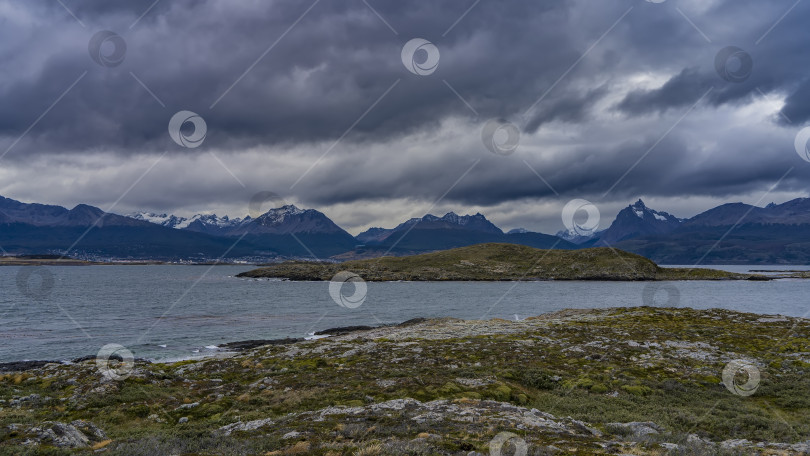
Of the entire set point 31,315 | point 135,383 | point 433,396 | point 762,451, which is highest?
point 762,451

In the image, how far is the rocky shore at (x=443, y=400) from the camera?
14430mm

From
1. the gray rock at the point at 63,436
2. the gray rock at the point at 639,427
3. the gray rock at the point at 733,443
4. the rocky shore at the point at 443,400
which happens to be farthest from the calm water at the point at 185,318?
the gray rock at the point at 733,443

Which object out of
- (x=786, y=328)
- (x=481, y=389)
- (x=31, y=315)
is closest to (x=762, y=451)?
(x=481, y=389)

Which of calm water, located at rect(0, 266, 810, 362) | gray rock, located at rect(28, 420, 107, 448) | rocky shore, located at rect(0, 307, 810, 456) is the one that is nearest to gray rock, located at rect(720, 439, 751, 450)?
rocky shore, located at rect(0, 307, 810, 456)

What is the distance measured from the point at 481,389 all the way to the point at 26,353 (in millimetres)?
55015

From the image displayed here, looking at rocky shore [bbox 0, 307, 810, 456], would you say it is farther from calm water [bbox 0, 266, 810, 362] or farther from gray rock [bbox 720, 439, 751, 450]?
calm water [bbox 0, 266, 810, 362]

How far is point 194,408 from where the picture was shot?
71.8 feet

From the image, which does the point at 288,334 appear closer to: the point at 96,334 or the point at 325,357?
the point at 96,334

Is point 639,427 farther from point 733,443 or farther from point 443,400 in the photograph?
point 443,400

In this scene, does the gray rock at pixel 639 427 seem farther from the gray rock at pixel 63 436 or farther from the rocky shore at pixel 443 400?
the gray rock at pixel 63 436

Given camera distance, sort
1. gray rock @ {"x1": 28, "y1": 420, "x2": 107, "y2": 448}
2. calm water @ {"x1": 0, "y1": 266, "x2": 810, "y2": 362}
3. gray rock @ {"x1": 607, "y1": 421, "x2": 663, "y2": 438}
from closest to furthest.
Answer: gray rock @ {"x1": 28, "y1": 420, "x2": 107, "y2": 448} → gray rock @ {"x1": 607, "y1": 421, "x2": 663, "y2": 438} → calm water @ {"x1": 0, "y1": 266, "x2": 810, "y2": 362}

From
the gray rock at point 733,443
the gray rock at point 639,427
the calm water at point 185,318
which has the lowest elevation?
the calm water at point 185,318

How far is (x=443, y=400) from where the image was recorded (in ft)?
67.4

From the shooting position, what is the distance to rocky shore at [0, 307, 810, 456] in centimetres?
1443
